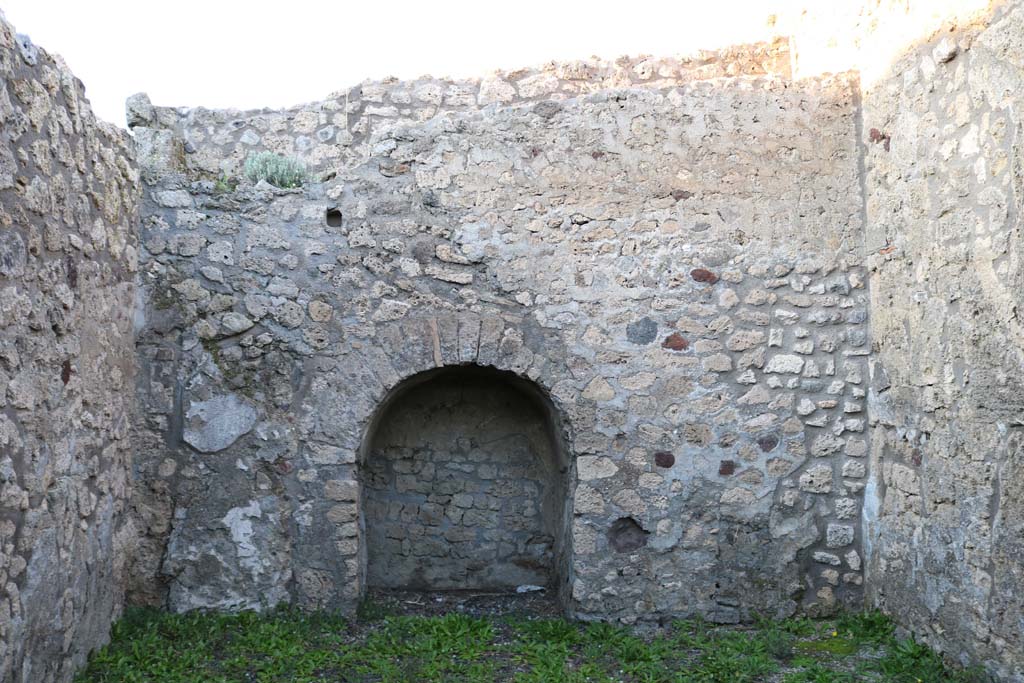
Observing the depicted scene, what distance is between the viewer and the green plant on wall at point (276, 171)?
5.39 metres

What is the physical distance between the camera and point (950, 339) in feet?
12.6

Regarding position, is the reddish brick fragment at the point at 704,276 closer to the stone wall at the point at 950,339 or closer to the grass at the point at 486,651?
the stone wall at the point at 950,339

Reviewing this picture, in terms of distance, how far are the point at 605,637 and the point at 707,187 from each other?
250 cm

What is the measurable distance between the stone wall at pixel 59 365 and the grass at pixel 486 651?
35 centimetres

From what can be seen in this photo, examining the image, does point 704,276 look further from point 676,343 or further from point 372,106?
point 372,106

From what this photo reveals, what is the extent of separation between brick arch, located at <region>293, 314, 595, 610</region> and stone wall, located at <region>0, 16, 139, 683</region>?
0.94m

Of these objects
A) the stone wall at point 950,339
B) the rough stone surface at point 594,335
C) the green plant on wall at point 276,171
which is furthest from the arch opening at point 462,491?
the stone wall at point 950,339

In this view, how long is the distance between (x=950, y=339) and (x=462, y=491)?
2.84 metres

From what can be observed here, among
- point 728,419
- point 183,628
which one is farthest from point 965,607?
point 183,628

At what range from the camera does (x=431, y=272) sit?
4664 millimetres

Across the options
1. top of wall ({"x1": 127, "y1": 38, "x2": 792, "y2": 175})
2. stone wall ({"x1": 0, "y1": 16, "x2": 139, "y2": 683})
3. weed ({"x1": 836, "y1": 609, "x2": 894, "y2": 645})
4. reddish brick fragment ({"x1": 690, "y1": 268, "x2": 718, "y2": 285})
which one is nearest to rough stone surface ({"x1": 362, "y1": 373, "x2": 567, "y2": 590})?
reddish brick fragment ({"x1": 690, "y1": 268, "x2": 718, "y2": 285})

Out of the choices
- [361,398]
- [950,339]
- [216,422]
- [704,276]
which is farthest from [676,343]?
[216,422]

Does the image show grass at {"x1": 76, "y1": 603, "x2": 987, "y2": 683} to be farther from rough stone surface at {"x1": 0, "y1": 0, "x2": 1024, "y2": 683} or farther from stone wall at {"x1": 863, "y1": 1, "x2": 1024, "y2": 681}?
stone wall at {"x1": 863, "y1": 1, "x2": 1024, "y2": 681}

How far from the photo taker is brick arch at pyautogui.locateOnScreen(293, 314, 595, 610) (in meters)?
4.50
